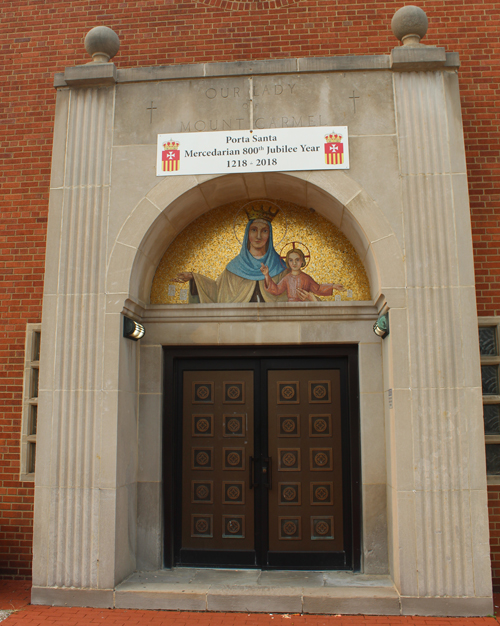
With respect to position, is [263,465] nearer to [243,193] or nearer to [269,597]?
[269,597]

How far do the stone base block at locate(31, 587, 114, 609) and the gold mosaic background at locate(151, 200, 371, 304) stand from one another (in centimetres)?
321

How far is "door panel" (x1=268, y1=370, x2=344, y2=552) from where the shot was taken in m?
6.25

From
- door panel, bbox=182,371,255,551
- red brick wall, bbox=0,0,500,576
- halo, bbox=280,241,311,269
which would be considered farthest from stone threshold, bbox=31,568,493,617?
halo, bbox=280,241,311,269

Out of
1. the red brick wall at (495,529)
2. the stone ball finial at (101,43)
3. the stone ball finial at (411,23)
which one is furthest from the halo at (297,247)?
the red brick wall at (495,529)

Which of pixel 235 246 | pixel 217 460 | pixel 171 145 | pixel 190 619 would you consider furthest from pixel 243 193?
pixel 190 619

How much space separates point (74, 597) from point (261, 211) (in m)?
4.70

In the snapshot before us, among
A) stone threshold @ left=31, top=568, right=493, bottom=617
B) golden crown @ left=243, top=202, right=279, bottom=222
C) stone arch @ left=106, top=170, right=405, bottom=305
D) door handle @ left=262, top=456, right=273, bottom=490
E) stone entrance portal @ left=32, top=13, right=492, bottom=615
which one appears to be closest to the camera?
stone threshold @ left=31, top=568, right=493, bottom=617

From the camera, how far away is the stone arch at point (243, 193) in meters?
5.84

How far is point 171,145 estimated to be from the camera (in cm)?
618

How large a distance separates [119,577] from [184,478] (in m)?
1.25

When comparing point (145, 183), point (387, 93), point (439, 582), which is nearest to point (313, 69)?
point (387, 93)

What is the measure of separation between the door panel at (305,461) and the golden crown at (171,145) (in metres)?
2.81

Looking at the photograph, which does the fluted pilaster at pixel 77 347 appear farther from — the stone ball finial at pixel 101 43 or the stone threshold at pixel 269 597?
the stone ball finial at pixel 101 43

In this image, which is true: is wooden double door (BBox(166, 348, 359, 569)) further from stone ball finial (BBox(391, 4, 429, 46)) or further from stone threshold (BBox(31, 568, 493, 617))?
stone ball finial (BBox(391, 4, 429, 46))
